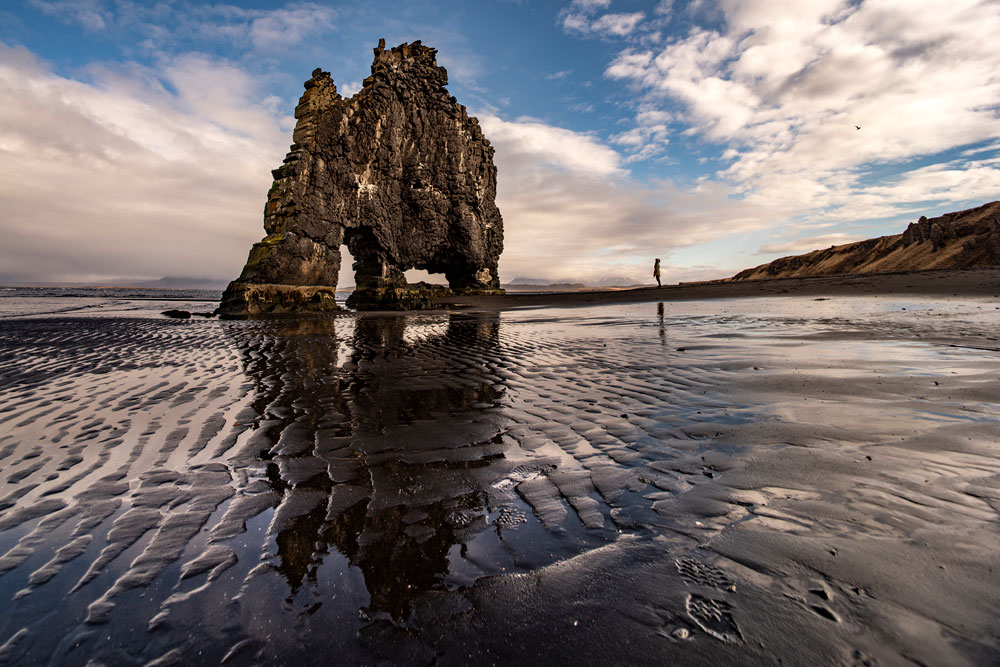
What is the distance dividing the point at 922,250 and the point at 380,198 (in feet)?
269

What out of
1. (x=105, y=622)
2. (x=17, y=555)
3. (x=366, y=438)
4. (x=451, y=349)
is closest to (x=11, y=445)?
(x=17, y=555)

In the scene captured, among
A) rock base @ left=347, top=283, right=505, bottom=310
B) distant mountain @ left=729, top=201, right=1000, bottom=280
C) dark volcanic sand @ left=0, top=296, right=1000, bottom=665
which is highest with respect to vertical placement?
distant mountain @ left=729, top=201, right=1000, bottom=280

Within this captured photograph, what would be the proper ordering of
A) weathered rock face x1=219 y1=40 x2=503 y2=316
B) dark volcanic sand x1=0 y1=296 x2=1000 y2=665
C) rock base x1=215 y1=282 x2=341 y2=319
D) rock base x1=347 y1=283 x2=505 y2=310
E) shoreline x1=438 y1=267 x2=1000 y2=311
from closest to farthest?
dark volcanic sand x1=0 y1=296 x2=1000 y2=665
shoreline x1=438 y1=267 x2=1000 y2=311
rock base x1=215 y1=282 x2=341 y2=319
weathered rock face x1=219 y1=40 x2=503 y2=316
rock base x1=347 y1=283 x2=505 y2=310

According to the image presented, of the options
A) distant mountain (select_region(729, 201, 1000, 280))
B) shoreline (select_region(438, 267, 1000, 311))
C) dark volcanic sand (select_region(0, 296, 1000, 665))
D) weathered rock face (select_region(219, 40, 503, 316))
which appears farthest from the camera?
distant mountain (select_region(729, 201, 1000, 280))

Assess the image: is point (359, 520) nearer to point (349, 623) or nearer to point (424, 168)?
point (349, 623)

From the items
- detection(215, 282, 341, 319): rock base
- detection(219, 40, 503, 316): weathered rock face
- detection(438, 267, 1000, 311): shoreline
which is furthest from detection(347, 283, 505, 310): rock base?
detection(438, 267, 1000, 311): shoreline

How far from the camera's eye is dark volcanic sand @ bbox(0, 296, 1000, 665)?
1481mm

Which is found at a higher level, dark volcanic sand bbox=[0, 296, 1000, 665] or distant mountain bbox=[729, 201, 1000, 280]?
distant mountain bbox=[729, 201, 1000, 280]

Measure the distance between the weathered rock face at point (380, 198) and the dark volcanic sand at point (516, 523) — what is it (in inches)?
773

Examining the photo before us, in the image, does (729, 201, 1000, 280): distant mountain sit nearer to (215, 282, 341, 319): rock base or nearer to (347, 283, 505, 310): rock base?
(347, 283, 505, 310): rock base

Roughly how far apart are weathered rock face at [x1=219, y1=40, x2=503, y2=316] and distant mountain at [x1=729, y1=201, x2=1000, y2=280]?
4271cm

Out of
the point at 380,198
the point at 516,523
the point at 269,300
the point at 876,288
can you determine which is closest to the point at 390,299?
the point at 269,300

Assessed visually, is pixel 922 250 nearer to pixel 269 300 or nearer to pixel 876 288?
pixel 876 288

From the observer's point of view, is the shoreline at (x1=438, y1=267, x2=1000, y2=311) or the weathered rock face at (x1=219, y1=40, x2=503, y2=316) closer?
the shoreline at (x1=438, y1=267, x2=1000, y2=311)
